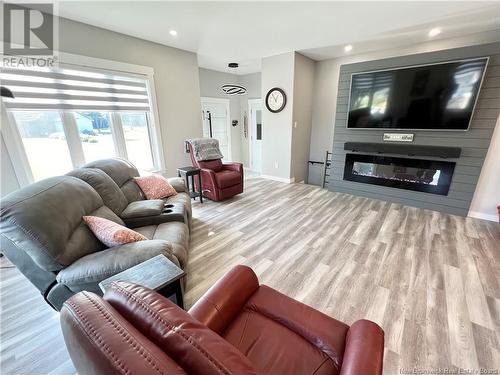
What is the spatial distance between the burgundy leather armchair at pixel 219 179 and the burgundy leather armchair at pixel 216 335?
2538mm

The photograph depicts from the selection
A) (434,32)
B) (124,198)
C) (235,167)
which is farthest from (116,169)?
(434,32)

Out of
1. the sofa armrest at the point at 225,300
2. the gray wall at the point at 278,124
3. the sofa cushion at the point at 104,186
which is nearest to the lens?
the sofa armrest at the point at 225,300

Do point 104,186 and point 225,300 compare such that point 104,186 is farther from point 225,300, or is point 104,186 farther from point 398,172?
point 398,172

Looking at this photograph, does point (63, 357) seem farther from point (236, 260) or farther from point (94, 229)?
point (236, 260)

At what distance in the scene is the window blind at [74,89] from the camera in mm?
2424

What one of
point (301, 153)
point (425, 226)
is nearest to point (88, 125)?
point (301, 153)

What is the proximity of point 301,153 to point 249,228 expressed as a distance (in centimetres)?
286

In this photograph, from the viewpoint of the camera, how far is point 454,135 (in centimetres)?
311

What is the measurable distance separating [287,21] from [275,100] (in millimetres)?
1827

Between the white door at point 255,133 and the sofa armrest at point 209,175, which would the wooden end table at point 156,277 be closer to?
the sofa armrest at point 209,175

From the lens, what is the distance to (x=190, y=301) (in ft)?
5.75

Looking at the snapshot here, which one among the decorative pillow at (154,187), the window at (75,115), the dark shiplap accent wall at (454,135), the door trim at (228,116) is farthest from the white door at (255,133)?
the decorative pillow at (154,187)

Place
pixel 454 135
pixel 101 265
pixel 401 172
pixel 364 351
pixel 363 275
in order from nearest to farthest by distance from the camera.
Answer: pixel 364 351 < pixel 101 265 < pixel 363 275 < pixel 454 135 < pixel 401 172

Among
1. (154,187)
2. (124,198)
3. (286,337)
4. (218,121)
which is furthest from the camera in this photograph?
(218,121)
